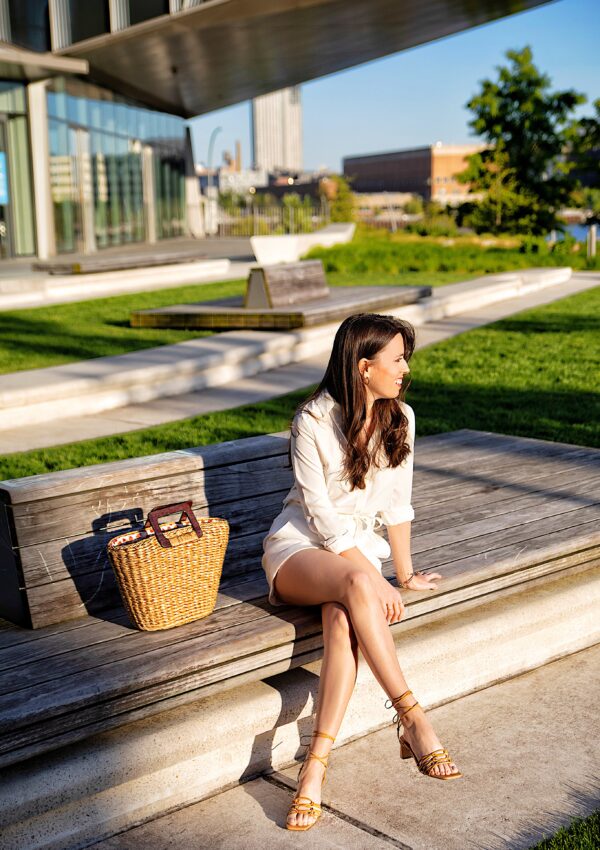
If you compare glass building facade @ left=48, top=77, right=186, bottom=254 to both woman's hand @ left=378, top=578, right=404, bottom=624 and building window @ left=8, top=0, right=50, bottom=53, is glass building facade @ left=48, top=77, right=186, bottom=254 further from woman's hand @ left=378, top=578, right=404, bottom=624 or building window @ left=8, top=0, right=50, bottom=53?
woman's hand @ left=378, top=578, right=404, bottom=624

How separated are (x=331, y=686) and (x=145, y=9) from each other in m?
25.8

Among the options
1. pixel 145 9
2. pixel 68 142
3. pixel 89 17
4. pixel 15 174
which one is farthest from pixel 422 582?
pixel 68 142

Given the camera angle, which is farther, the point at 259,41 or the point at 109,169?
the point at 109,169

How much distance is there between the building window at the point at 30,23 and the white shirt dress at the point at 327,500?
994 inches

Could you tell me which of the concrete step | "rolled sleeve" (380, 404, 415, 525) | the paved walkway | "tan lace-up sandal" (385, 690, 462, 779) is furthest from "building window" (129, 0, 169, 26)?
"tan lace-up sandal" (385, 690, 462, 779)

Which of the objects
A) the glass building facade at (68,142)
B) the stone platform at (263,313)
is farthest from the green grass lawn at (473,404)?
the glass building facade at (68,142)

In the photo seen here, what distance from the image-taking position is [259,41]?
102 feet

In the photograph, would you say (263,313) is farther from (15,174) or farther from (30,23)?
(15,174)

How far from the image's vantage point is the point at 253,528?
442cm

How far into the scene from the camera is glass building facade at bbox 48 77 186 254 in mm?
30078

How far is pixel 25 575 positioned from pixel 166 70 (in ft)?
106

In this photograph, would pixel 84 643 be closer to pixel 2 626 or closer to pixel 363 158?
pixel 2 626

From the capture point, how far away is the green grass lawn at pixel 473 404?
7875 mm

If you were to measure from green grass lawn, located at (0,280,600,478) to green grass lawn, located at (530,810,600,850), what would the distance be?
4750mm
